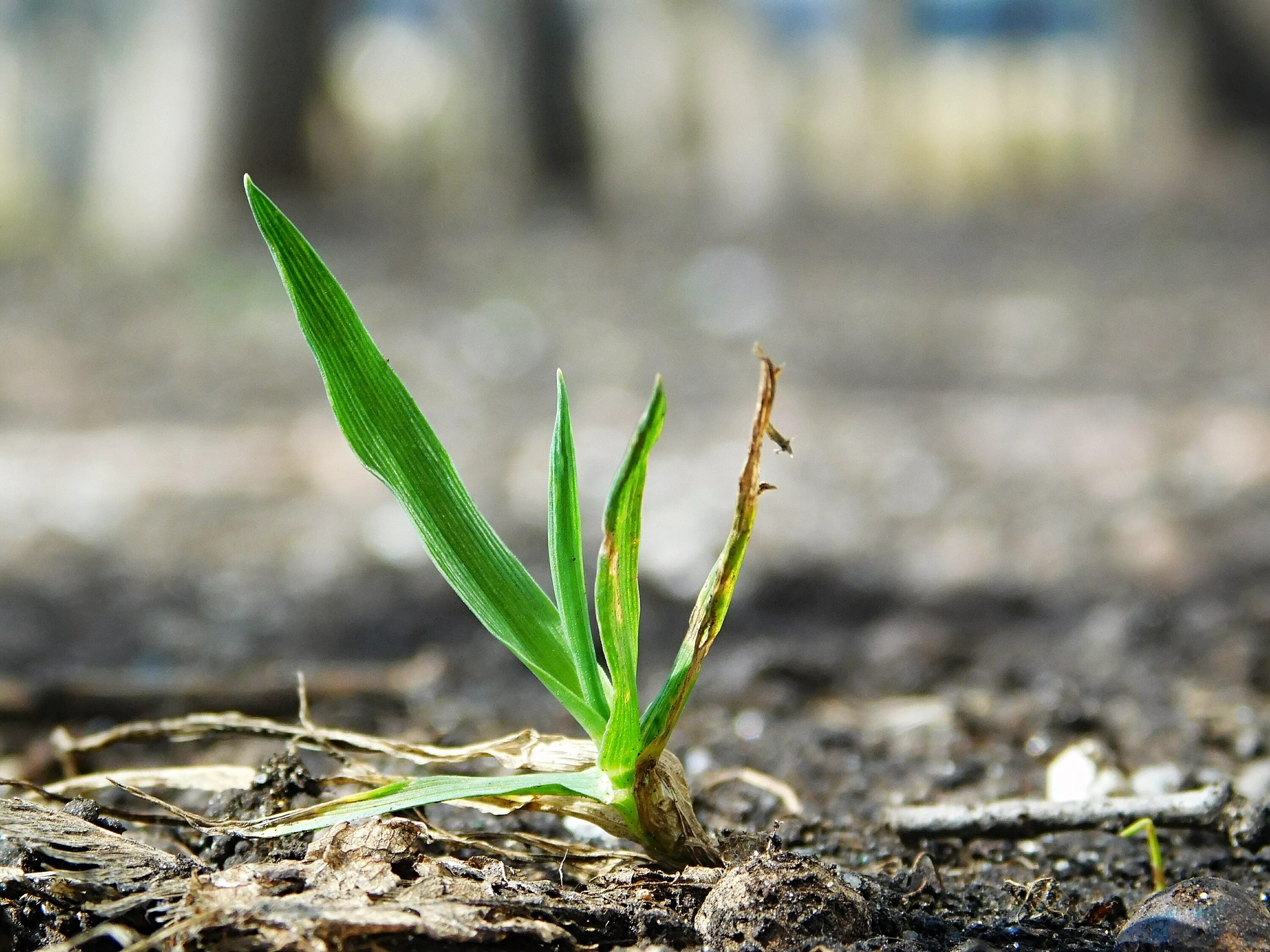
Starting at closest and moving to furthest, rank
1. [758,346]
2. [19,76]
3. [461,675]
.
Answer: [758,346] < [461,675] < [19,76]

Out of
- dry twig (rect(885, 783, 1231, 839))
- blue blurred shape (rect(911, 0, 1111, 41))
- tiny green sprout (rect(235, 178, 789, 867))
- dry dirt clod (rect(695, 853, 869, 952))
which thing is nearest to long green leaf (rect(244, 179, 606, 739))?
tiny green sprout (rect(235, 178, 789, 867))

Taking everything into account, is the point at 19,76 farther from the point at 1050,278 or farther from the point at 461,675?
the point at 461,675

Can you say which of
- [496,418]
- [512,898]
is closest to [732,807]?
[512,898]

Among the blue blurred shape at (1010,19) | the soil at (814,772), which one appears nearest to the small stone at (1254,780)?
the soil at (814,772)

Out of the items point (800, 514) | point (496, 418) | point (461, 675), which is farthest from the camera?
point (496, 418)

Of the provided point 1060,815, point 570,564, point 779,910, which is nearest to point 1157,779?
point 1060,815

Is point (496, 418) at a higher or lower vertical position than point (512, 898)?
higher

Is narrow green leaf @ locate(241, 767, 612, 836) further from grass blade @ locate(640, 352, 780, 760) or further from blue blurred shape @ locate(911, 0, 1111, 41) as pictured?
blue blurred shape @ locate(911, 0, 1111, 41)

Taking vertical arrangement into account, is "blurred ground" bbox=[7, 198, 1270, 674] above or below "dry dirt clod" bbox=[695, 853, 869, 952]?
above
